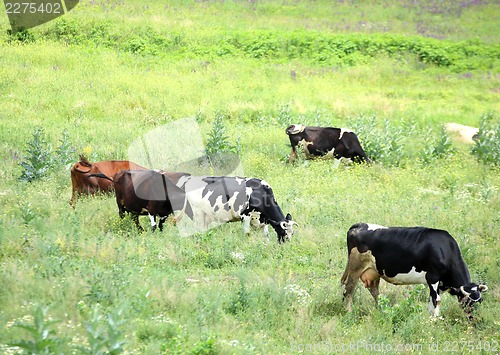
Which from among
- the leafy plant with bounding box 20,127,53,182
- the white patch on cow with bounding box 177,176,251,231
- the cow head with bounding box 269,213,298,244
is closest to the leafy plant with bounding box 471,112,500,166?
the cow head with bounding box 269,213,298,244

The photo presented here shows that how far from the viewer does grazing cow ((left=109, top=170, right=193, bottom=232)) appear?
41.6ft

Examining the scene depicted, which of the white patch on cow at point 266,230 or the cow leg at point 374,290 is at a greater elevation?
the cow leg at point 374,290

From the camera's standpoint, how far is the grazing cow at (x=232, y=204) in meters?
12.9

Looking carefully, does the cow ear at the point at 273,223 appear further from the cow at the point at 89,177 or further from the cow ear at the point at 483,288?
the cow ear at the point at 483,288

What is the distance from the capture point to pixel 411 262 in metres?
9.62

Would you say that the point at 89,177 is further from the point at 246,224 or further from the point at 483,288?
the point at 483,288

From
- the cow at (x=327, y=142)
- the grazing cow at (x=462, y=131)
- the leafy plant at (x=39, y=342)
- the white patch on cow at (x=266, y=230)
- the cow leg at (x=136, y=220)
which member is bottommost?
the grazing cow at (x=462, y=131)

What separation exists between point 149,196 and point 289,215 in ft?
8.62

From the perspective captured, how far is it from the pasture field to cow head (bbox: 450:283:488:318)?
216mm

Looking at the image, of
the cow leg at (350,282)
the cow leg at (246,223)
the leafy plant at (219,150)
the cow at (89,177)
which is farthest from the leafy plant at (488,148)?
the cow at (89,177)

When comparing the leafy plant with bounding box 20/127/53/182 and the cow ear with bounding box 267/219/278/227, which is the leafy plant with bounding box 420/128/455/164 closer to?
the cow ear with bounding box 267/219/278/227

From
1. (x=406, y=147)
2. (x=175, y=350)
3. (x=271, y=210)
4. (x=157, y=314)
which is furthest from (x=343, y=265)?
(x=406, y=147)

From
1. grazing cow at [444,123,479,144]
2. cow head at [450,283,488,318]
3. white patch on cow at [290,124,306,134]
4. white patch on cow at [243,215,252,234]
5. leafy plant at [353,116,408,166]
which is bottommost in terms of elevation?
grazing cow at [444,123,479,144]

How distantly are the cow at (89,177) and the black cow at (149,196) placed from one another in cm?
129
